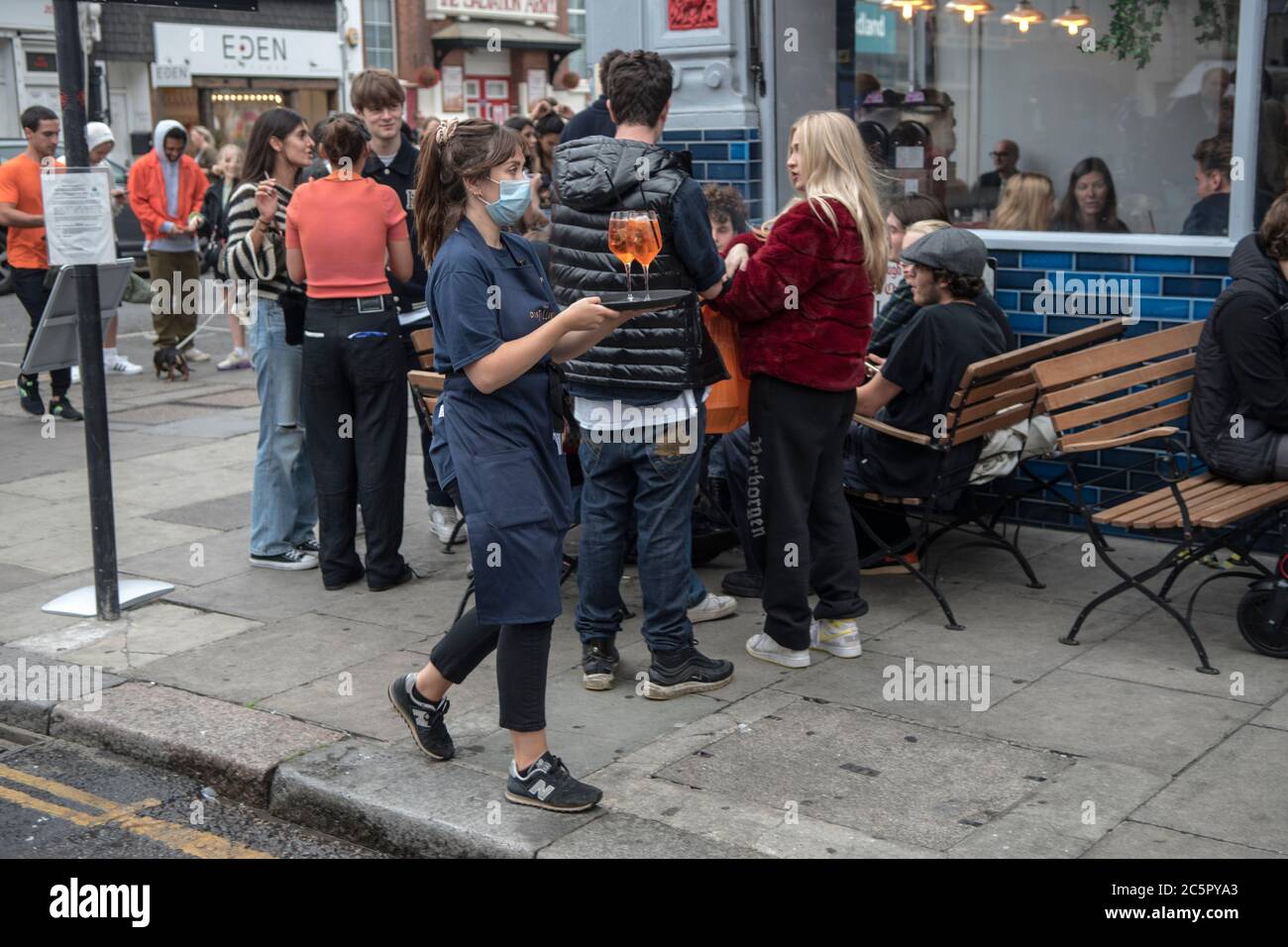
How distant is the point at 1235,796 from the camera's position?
4.28 meters

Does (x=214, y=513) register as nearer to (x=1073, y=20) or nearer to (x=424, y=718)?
(x=424, y=718)

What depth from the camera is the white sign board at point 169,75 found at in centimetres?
2952

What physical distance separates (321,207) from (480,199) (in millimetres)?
2267

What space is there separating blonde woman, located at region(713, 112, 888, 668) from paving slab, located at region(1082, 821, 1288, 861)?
1.63 metres

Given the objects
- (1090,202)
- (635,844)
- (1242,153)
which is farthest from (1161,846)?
(1090,202)

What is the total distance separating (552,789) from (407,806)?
16.9 inches

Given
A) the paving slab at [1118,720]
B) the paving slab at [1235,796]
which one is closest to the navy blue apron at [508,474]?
the paving slab at [1118,720]

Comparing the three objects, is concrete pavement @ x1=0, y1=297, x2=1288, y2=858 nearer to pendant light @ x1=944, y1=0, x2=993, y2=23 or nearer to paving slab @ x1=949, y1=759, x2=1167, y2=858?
paving slab @ x1=949, y1=759, x2=1167, y2=858

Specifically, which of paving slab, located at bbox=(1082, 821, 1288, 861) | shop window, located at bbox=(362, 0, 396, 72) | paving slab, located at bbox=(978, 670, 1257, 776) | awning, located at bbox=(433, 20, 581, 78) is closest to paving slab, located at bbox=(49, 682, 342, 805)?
paving slab, located at bbox=(978, 670, 1257, 776)

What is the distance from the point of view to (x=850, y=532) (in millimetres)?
5570

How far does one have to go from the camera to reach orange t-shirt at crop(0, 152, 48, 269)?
1045cm

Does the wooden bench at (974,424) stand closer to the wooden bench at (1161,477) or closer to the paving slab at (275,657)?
the wooden bench at (1161,477)
